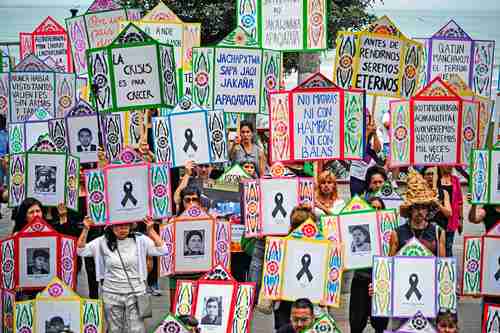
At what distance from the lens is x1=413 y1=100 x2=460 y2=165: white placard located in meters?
14.2

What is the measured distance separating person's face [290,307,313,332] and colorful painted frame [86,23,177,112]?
444cm

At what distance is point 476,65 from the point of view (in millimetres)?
17328

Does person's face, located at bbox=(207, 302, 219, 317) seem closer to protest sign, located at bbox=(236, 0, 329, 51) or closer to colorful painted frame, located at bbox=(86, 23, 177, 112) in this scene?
colorful painted frame, located at bbox=(86, 23, 177, 112)

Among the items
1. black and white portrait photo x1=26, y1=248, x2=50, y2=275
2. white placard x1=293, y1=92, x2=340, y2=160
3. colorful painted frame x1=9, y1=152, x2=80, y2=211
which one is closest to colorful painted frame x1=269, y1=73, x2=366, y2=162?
white placard x1=293, y1=92, x2=340, y2=160

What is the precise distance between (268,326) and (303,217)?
2.30 metres

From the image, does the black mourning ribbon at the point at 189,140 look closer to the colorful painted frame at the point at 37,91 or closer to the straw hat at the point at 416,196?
the straw hat at the point at 416,196

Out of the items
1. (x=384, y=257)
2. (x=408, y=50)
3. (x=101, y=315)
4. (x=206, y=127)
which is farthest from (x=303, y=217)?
(x=408, y=50)

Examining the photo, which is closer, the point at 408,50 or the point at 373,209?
the point at 373,209

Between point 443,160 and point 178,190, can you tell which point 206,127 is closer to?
point 178,190

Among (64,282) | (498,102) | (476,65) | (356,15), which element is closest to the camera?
(64,282)

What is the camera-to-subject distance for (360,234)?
12609 mm

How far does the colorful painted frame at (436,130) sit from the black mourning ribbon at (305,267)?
276cm

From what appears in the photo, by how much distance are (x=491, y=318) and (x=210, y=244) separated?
2.66m

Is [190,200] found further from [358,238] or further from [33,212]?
[358,238]
